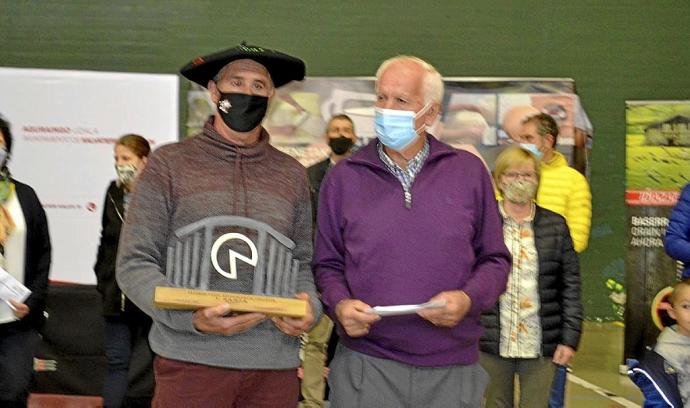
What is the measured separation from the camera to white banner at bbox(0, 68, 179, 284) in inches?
298

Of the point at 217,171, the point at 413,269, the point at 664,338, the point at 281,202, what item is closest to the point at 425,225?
the point at 413,269

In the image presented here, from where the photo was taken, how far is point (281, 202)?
3.23m

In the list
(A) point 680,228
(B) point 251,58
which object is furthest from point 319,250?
(A) point 680,228

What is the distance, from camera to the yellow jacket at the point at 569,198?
609 cm

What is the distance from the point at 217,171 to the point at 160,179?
18 centimetres

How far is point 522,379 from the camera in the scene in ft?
15.8

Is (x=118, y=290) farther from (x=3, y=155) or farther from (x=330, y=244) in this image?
(x=330, y=244)

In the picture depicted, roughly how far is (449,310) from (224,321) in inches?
27.2

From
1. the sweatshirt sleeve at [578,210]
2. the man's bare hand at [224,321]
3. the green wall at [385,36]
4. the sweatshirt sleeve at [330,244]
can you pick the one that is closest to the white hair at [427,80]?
the sweatshirt sleeve at [330,244]

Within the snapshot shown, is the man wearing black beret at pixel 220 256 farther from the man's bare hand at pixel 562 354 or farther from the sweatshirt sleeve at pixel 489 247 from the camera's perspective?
the man's bare hand at pixel 562 354

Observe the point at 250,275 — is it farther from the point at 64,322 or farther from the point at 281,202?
the point at 64,322

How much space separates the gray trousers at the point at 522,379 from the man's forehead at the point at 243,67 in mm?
2068

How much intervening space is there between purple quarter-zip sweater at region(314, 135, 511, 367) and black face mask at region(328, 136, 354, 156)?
133 inches

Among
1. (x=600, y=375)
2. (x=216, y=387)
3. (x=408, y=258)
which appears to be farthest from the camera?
(x=600, y=375)
